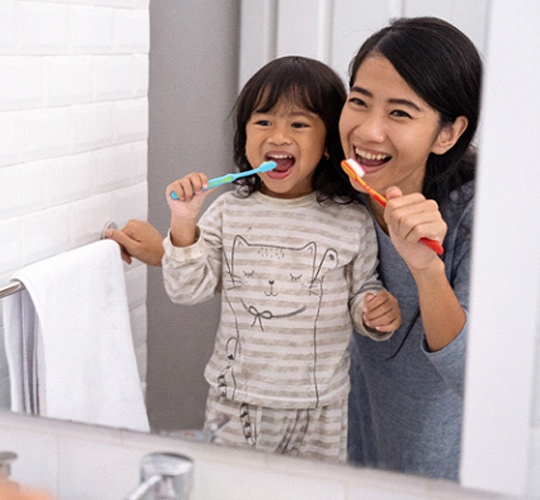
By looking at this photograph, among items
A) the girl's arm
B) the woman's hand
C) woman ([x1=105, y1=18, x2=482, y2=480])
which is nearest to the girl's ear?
woman ([x1=105, y1=18, x2=482, y2=480])

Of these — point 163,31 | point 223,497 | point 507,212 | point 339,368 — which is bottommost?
point 223,497

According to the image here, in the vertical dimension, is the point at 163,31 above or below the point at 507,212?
above

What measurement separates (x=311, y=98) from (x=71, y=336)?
42 centimetres

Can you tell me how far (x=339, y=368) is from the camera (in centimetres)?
94

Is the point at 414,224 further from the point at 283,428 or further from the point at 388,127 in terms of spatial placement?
the point at 283,428

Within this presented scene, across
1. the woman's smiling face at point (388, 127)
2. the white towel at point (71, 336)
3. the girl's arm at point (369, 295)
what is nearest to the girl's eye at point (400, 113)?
the woman's smiling face at point (388, 127)

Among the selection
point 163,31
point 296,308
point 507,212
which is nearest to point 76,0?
point 163,31

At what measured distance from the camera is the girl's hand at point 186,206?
97 cm

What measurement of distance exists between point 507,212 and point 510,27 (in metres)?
0.18

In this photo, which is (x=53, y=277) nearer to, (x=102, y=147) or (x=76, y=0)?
(x=102, y=147)

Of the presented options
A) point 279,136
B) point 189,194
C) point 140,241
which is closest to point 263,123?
point 279,136

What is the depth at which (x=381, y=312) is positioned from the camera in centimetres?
92

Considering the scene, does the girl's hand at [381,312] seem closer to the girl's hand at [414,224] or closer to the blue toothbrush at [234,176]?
the girl's hand at [414,224]

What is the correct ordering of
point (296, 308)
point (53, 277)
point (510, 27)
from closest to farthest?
point (510, 27) < point (296, 308) < point (53, 277)
